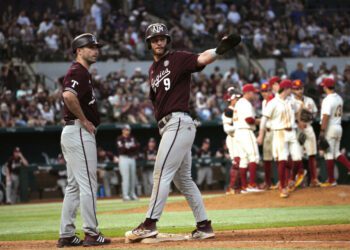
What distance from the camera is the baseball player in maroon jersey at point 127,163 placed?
20.5m

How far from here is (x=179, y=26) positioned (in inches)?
1160

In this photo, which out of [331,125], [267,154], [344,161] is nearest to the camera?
[344,161]

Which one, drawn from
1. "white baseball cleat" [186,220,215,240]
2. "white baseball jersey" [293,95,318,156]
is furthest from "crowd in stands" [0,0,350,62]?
"white baseball cleat" [186,220,215,240]

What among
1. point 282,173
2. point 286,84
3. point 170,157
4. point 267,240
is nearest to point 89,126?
point 170,157

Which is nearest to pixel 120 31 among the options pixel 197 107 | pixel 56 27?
pixel 56 27

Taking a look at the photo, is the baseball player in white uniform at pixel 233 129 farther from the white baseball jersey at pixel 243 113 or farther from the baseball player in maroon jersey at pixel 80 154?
the baseball player in maroon jersey at pixel 80 154

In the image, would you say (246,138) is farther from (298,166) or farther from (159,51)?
(159,51)

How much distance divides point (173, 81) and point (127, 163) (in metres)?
12.0

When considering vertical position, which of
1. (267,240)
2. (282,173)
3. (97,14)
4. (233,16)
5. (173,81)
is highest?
(233,16)

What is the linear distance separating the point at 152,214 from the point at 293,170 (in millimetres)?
7901

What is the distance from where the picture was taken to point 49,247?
8.69 meters

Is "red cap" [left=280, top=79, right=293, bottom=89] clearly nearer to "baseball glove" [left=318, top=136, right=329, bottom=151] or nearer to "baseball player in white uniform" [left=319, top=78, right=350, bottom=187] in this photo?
"baseball player in white uniform" [left=319, top=78, right=350, bottom=187]

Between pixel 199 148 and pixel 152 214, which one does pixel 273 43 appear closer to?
pixel 199 148

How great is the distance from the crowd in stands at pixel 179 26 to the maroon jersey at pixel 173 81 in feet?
56.4
